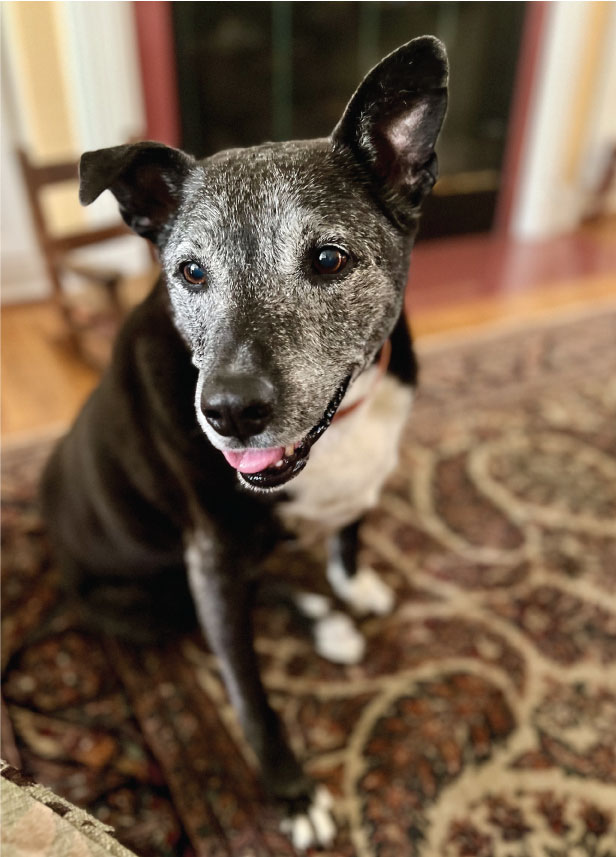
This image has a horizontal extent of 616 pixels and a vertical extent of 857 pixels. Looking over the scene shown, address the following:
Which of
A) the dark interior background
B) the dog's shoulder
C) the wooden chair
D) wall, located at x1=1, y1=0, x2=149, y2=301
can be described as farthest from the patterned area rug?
the dark interior background

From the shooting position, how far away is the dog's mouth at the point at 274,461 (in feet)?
3.01

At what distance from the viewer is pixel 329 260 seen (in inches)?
35.7

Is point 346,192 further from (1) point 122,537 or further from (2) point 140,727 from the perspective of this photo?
(2) point 140,727

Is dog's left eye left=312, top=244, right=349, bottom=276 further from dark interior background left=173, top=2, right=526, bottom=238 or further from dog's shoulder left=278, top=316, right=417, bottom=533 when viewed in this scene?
dark interior background left=173, top=2, right=526, bottom=238

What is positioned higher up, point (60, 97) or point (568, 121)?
point (60, 97)

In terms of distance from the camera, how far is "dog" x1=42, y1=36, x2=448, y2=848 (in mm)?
874

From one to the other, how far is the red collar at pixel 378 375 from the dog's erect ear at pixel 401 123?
9.0 inches

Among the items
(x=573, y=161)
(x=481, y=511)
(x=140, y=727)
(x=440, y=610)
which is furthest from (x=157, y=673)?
(x=573, y=161)

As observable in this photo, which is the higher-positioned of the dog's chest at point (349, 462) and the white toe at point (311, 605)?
the dog's chest at point (349, 462)

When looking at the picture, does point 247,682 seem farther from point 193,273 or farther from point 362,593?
point 193,273

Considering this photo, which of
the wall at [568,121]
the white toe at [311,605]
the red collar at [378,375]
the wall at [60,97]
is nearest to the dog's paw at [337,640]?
the white toe at [311,605]

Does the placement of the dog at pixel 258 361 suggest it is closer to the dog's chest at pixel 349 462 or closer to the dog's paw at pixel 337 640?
the dog's chest at pixel 349 462

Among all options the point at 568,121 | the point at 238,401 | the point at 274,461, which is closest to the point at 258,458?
the point at 274,461

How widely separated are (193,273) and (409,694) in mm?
1016
